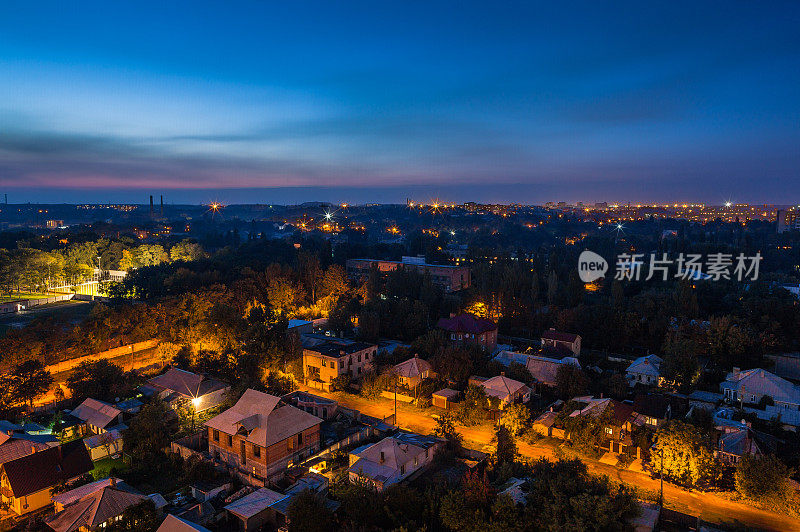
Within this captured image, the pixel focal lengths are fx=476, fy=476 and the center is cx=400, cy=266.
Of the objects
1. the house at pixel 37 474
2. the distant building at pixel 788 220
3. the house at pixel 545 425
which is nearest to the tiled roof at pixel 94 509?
the house at pixel 37 474

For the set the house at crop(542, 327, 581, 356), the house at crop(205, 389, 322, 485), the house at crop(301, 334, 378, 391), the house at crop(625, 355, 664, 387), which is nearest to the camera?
the house at crop(205, 389, 322, 485)

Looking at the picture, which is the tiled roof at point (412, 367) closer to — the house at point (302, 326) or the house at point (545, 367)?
the house at point (545, 367)

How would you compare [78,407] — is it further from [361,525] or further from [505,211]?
[505,211]

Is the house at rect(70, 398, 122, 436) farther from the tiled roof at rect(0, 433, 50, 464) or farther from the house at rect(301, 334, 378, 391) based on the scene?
the house at rect(301, 334, 378, 391)

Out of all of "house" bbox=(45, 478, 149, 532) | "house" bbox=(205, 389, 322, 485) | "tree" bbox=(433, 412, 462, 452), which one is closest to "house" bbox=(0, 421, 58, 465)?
"house" bbox=(45, 478, 149, 532)

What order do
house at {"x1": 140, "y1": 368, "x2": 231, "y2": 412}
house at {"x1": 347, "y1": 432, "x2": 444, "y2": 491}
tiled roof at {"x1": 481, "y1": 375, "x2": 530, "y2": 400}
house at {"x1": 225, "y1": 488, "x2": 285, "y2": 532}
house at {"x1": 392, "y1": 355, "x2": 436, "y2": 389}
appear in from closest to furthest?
house at {"x1": 225, "y1": 488, "x2": 285, "y2": 532} < house at {"x1": 347, "y1": 432, "x2": 444, "y2": 491} < tiled roof at {"x1": 481, "y1": 375, "x2": 530, "y2": 400} < house at {"x1": 140, "y1": 368, "x2": 231, "y2": 412} < house at {"x1": 392, "y1": 355, "x2": 436, "y2": 389}

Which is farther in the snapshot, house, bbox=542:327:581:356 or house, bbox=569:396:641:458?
house, bbox=542:327:581:356
